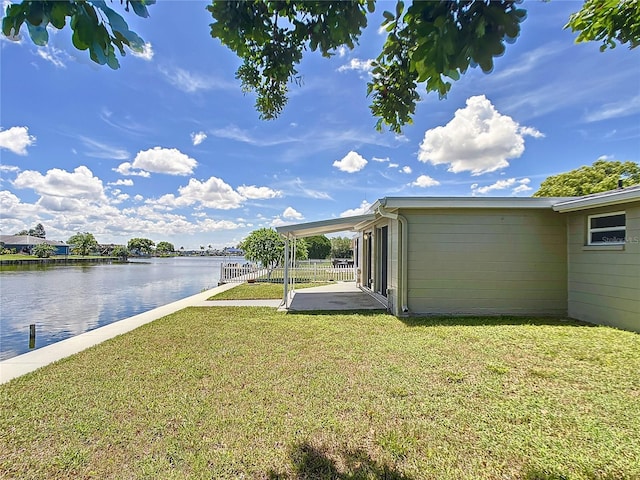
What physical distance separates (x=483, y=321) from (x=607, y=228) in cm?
325

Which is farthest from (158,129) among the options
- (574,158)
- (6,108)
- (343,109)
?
(574,158)

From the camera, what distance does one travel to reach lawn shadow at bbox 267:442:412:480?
226cm

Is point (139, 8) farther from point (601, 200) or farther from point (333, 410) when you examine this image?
point (601, 200)

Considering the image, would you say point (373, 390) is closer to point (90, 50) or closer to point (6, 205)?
point (90, 50)

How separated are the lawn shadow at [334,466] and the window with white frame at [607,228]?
276 inches

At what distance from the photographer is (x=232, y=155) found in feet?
59.8

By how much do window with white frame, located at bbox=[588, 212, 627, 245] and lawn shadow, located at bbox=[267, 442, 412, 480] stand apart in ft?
23.0

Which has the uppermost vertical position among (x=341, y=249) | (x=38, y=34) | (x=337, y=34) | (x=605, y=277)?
(x=337, y=34)

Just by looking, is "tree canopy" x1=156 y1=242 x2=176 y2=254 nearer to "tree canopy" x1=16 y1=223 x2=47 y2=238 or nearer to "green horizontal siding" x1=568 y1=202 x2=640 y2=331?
"tree canopy" x1=16 y1=223 x2=47 y2=238

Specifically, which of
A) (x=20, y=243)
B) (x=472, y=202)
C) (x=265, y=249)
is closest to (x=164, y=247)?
(x=20, y=243)

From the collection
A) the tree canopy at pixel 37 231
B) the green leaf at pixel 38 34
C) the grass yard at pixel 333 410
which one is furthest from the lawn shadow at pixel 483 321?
the tree canopy at pixel 37 231

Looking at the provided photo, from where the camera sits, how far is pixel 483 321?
23.0 feet

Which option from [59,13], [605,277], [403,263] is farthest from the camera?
[403,263]

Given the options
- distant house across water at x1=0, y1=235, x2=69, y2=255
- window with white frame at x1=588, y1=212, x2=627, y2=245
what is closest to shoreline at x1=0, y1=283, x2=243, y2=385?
window with white frame at x1=588, y1=212, x2=627, y2=245
